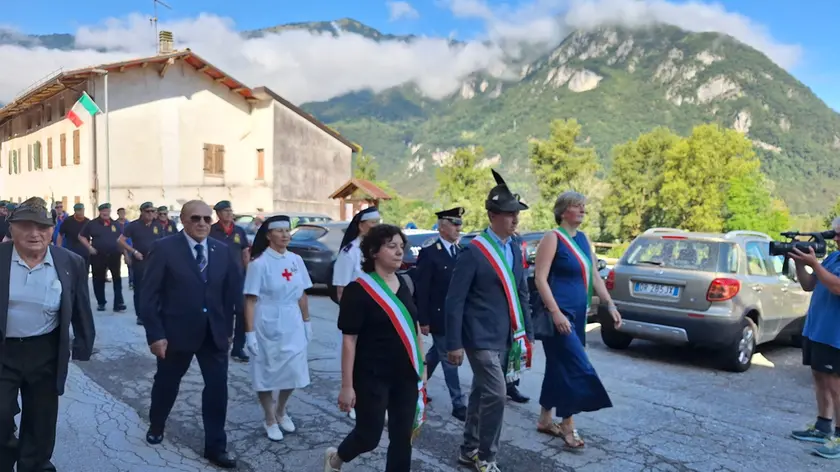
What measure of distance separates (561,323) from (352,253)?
6.68 ft

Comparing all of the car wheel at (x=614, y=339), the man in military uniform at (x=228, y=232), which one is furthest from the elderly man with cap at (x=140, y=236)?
the car wheel at (x=614, y=339)

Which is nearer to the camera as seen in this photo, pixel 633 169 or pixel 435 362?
pixel 435 362

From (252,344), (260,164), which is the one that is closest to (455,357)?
(252,344)

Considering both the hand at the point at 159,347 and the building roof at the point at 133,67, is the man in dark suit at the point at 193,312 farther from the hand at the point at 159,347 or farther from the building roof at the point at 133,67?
the building roof at the point at 133,67

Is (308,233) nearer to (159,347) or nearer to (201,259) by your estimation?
(201,259)

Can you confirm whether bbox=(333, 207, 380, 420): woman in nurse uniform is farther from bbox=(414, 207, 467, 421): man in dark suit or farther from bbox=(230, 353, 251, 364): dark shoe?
bbox=(230, 353, 251, 364): dark shoe

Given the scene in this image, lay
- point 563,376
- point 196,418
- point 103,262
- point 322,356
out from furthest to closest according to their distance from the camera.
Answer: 1. point 103,262
2. point 322,356
3. point 196,418
4. point 563,376

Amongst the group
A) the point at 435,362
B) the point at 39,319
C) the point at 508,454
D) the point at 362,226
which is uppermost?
the point at 362,226

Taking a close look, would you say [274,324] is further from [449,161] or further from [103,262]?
[449,161]

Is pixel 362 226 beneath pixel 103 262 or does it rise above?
above

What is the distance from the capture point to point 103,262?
10281mm

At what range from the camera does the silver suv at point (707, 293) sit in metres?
7.15

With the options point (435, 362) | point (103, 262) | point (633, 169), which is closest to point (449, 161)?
point (633, 169)

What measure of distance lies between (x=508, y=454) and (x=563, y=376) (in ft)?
2.27
